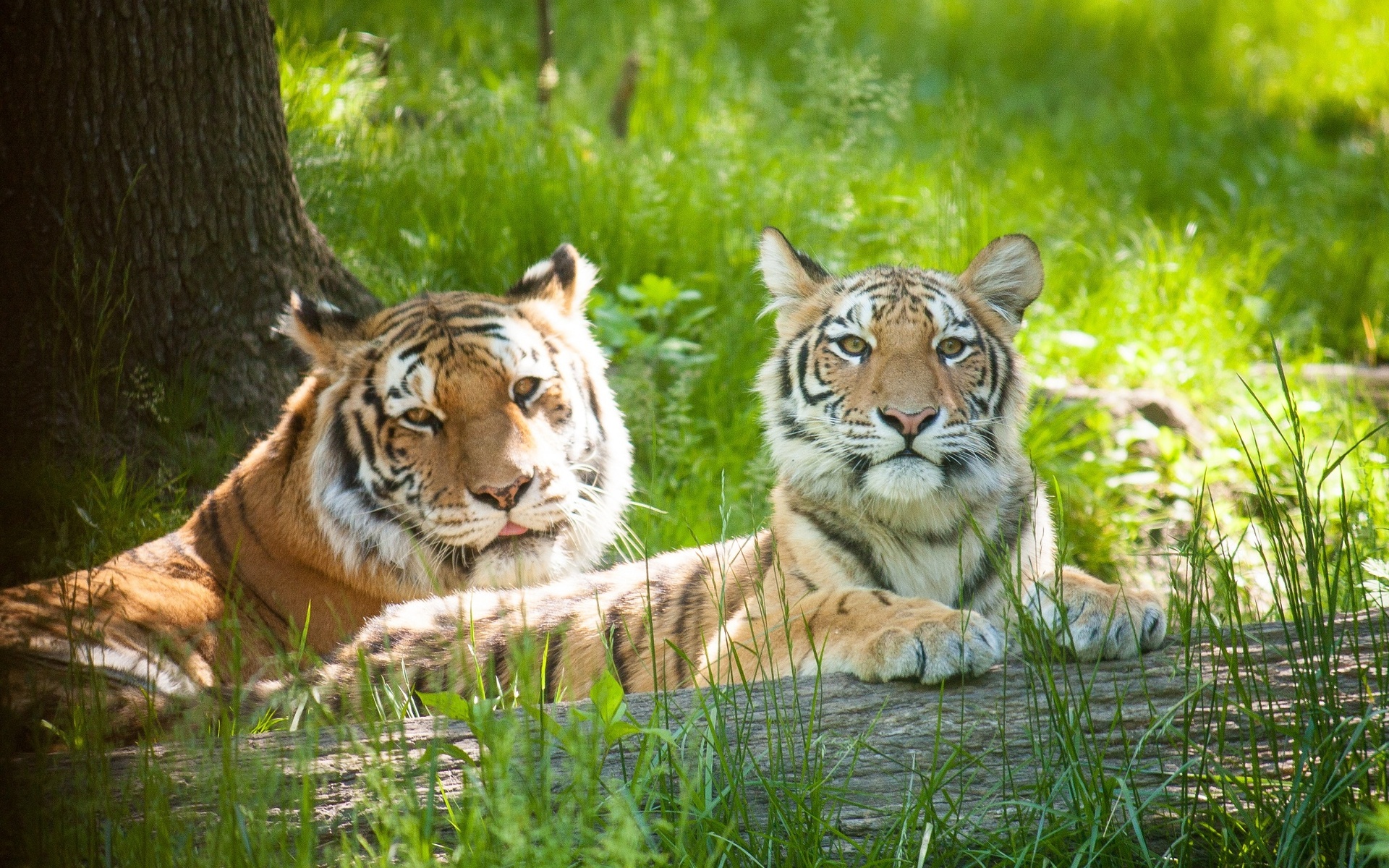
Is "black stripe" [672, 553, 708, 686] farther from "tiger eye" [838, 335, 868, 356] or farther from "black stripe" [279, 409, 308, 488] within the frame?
"black stripe" [279, 409, 308, 488]

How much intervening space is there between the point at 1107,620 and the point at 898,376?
3.05ft

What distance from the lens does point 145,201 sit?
3.89 metres

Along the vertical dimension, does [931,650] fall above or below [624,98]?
below

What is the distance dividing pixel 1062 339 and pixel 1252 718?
3.74m

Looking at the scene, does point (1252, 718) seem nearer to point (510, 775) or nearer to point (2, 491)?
point (510, 775)

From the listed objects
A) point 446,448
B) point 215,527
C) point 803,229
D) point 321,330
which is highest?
point 803,229

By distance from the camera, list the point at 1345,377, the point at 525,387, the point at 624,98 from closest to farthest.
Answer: the point at 525,387
the point at 1345,377
the point at 624,98

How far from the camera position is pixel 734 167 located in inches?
228

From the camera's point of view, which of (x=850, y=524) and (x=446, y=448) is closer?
(x=850, y=524)

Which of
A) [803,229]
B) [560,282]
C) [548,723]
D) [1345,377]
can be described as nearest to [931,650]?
[548,723]

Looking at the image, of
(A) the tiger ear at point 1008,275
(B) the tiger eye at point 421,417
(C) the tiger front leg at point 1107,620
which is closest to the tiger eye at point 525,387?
(B) the tiger eye at point 421,417

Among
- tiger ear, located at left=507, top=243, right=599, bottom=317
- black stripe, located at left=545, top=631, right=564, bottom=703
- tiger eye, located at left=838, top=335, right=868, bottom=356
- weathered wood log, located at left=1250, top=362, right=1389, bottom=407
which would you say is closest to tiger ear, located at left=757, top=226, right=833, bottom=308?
tiger eye, located at left=838, top=335, right=868, bottom=356

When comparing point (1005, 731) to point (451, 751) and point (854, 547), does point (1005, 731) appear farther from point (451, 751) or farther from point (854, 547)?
point (451, 751)

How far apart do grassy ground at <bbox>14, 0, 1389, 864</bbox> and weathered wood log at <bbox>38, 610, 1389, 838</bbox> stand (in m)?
0.09
